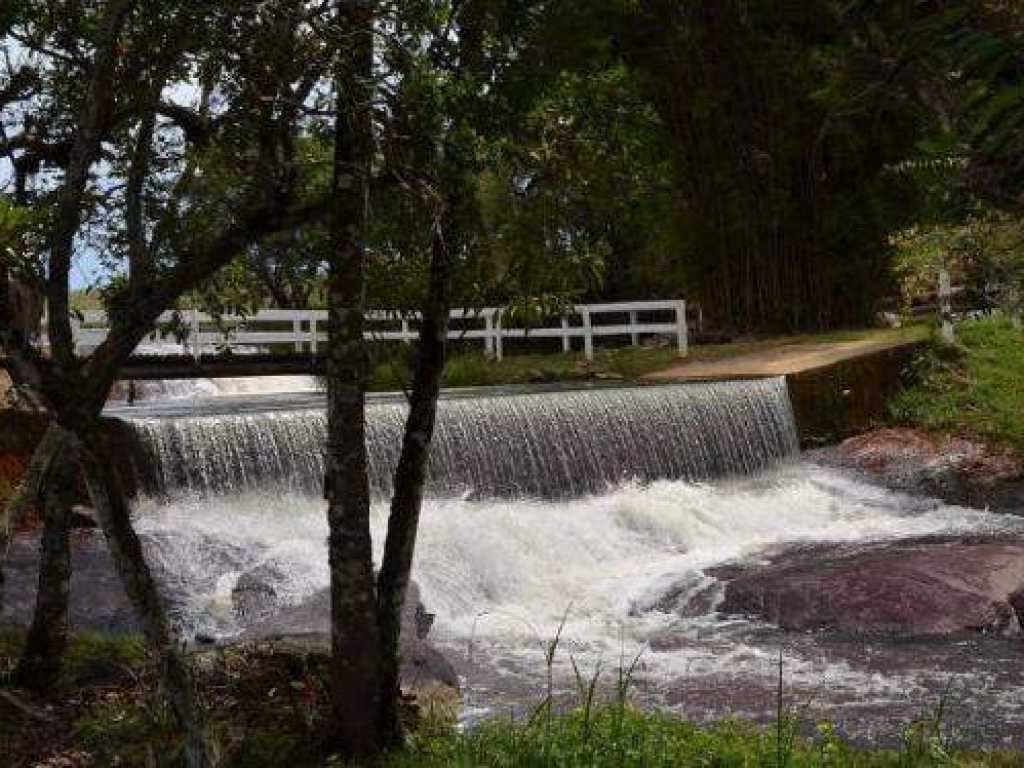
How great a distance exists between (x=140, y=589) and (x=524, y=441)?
9.54m

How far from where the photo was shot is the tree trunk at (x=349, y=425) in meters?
5.19

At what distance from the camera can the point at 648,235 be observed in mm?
27172

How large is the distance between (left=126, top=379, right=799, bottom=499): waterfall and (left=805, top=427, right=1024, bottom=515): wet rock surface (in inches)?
35.1

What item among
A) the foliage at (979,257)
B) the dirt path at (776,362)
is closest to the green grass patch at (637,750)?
the foliage at (979,257)

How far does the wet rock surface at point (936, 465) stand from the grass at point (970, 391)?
38cm

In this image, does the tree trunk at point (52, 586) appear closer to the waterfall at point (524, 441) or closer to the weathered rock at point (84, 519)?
the weathered rock at point (84, 519)

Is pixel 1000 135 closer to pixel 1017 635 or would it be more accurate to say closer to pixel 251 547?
pixel 1017 635

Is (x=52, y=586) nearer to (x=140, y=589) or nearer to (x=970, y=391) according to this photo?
(x=140, y=589)

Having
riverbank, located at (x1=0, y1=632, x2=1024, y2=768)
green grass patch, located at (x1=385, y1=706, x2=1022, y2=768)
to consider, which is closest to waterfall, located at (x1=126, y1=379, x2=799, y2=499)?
riverbank, located at (x1=0, y1=632, x2=1024, y2=768)

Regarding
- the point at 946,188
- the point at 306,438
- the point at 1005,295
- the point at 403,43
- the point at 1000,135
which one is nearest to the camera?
the point at 1000,135

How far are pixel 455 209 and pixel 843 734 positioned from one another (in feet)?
11.9

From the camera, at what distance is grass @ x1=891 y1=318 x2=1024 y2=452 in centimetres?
1683

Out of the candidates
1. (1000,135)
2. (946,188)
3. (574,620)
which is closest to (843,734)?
(574,620)

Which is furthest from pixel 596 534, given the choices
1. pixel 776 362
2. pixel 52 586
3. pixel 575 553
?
pixel 52 586
